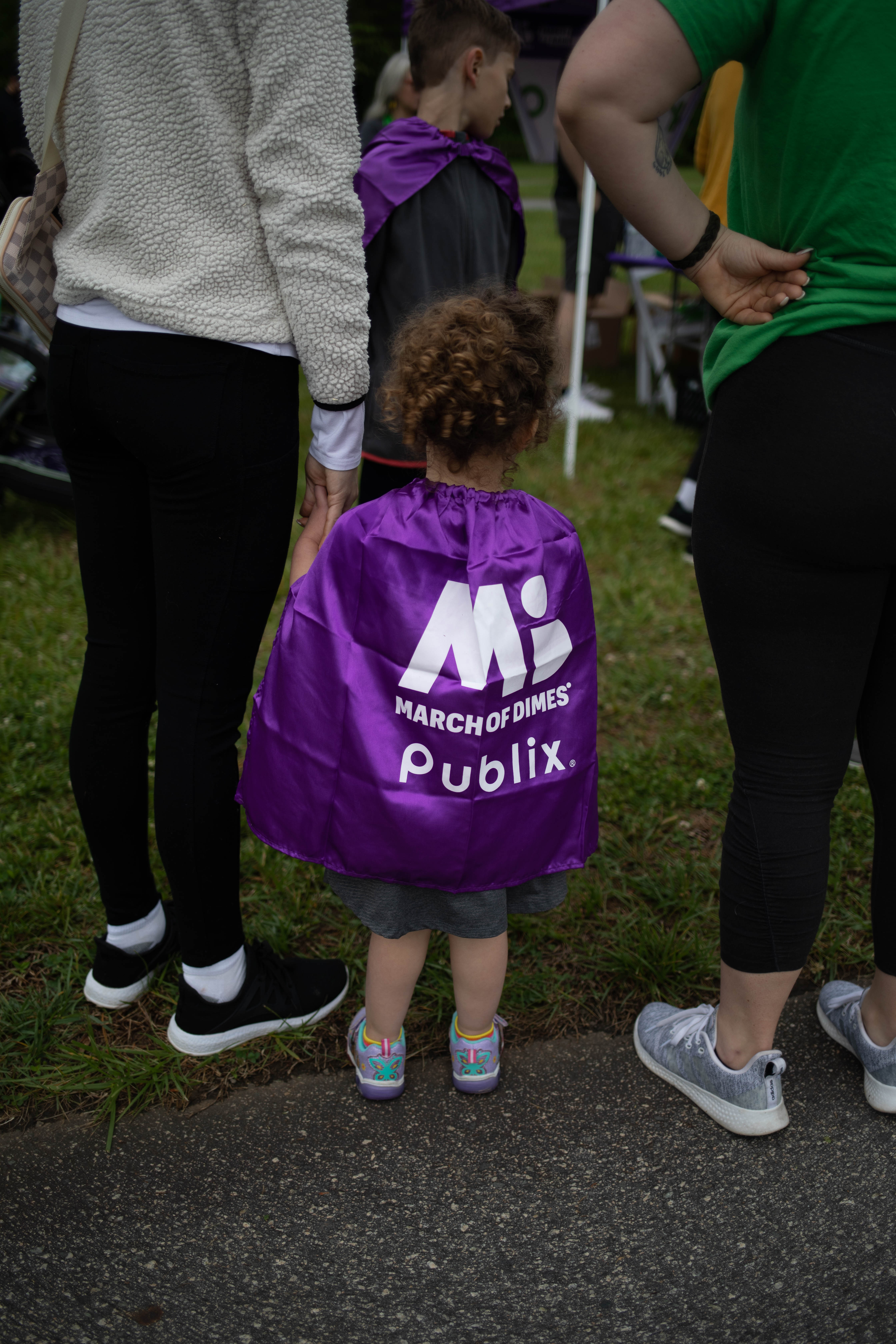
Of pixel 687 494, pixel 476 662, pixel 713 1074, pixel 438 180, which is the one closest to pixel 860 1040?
pixel 713 1074

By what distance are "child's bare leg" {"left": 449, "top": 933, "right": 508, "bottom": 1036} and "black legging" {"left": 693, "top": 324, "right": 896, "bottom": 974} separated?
389mm

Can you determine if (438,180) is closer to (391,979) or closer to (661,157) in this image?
(661,157)

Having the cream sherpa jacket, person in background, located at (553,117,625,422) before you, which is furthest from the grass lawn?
person in background, located at (553,117,625,422)

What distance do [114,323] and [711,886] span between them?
180 centimetres

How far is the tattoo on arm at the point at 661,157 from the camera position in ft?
4.48

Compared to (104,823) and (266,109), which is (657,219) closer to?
(266,109)

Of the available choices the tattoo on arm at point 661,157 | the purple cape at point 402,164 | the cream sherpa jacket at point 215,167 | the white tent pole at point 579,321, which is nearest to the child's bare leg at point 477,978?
the cream sherpa jacket at point 215,167

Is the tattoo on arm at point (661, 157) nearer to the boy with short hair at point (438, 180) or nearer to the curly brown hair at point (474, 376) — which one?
the curly brown hair at point (474, 376)

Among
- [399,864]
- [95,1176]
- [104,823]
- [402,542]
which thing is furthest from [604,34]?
[95,1176]

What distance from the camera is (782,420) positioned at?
55.0 inches

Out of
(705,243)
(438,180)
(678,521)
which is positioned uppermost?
(705,243)

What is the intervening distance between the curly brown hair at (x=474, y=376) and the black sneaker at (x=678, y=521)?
10.2 ft

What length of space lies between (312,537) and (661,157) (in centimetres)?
77

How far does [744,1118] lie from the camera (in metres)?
1.79
